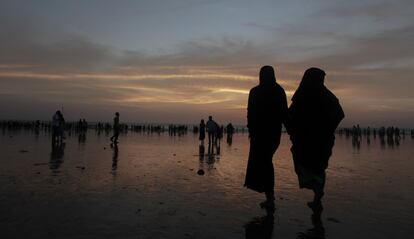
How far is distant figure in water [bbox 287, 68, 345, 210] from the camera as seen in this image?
6.63 m

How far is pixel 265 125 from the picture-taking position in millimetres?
6668

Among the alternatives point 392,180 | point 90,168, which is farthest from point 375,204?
point 90,168

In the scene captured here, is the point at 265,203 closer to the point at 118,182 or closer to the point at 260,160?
the point at 260,160

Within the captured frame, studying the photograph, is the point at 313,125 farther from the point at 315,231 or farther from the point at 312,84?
the point at 315,231

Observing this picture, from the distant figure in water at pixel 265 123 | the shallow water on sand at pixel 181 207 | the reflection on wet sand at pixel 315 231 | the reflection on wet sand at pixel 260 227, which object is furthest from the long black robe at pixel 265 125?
the reflection on wet sand at pixel 315 231

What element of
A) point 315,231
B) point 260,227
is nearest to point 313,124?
point 315,231

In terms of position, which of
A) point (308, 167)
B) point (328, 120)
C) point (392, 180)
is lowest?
point (392, 180)

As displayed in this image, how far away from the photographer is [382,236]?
470cm

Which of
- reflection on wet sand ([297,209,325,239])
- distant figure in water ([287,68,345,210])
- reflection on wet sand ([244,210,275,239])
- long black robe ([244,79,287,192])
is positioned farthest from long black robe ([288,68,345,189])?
reflection on wet sand ([244,210,275,239])

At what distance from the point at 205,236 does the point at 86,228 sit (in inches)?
55.8

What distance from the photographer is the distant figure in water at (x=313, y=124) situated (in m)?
6.63

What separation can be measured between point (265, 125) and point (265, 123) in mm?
34

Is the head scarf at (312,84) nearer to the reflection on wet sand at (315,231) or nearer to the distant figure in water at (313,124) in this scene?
the distant figure in water at (313,124)

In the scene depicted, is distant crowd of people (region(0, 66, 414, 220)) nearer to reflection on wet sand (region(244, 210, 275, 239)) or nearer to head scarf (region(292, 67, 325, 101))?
head scarf (region(292, 67, 325, 101))
